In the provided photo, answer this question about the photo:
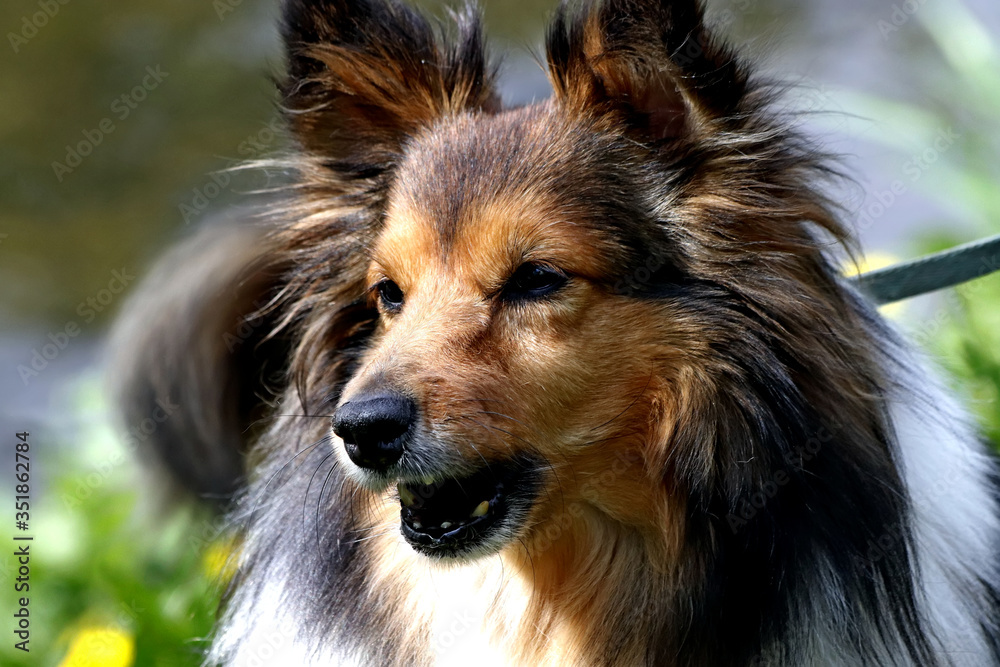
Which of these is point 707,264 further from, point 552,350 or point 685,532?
point 685,532

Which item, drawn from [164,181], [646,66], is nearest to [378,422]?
[646,66]

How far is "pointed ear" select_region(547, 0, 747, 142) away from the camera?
2393 millimetres

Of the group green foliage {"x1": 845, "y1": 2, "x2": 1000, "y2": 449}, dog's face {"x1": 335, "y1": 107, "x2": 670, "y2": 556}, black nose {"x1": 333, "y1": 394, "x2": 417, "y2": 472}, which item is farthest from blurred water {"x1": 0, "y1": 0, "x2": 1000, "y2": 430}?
black nose {"x1": 333, "y1": 394, "x2": 417, "y2": 472}

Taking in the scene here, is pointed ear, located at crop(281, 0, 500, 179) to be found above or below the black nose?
above

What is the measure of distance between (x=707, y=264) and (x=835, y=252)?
37 cm

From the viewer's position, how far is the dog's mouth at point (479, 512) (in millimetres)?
2488

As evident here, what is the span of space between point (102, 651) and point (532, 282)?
214 cm

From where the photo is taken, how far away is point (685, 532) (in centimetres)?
247

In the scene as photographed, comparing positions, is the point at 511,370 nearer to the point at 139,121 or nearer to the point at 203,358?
the point at 203,358

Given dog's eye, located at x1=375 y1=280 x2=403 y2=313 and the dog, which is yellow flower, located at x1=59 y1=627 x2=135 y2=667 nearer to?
the dog

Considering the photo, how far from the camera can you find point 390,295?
283 centimetres

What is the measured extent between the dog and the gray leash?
0.40 metres

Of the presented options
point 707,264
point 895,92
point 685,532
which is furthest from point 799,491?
point 895,92

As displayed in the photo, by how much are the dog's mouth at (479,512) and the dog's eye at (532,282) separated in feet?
1.36
